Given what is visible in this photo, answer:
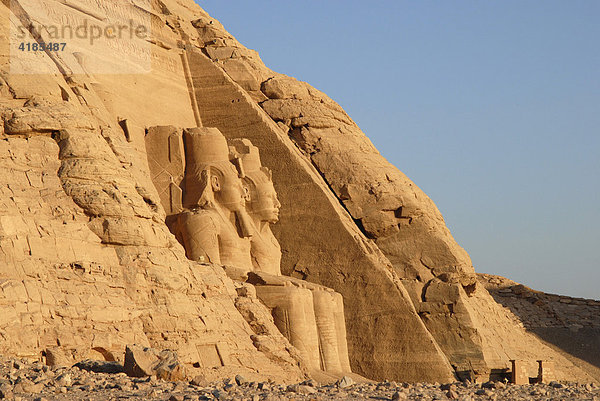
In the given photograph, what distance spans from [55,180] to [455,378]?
6.29 meters

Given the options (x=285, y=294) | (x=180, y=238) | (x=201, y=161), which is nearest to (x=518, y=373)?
(x=285, y=294)

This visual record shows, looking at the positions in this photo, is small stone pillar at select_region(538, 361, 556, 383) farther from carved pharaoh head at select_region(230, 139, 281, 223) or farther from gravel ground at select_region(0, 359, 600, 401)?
gravel ground at select_region(0, 359, 600, 401)

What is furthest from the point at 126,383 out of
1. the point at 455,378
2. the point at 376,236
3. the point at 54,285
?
the point at 376,236

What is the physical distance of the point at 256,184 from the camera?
13.4 m

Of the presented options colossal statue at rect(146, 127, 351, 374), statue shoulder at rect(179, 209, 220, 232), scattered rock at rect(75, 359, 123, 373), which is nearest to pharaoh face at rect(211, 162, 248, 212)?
colossal statue at rect(146, 127, 351, 374)

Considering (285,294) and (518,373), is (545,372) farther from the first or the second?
(285,294)

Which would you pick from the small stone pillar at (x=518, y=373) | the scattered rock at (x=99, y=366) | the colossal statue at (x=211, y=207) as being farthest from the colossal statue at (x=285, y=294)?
the scattered rock at (x=99, y=366)

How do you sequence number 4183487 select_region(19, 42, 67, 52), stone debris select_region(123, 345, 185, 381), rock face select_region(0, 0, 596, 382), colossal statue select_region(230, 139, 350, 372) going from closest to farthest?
stone debris select_region(123, 345, 185, 381)
rock face select_region(0, 0, 596, 382)
number 4183487 select_region(19, 42, 67, 52)
colossal statue select_region(230, 139, 350, 372)

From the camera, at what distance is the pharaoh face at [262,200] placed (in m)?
13.3

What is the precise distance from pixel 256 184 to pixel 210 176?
75 cm

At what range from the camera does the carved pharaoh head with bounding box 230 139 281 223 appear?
523 inches

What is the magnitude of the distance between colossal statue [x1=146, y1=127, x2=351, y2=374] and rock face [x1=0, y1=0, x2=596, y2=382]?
0.08 meters

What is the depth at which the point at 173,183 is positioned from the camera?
42.2 ft

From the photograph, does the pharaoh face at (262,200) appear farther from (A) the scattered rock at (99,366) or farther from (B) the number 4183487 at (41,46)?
(A) the scattered rock at (99,366)
